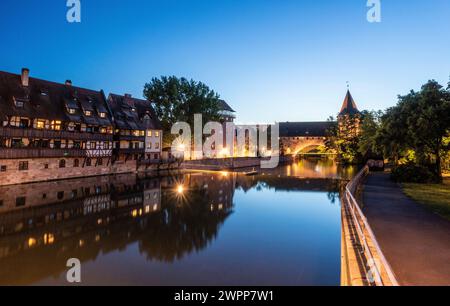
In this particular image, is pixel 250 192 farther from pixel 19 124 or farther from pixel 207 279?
pixel 19 124

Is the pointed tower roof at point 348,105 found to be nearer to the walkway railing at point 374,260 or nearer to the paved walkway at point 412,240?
the paved walkway at point 412,240

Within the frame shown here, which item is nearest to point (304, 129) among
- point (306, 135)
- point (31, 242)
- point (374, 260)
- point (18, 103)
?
point (306, 135)

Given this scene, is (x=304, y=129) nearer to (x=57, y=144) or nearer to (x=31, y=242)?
(x=57, y=144)

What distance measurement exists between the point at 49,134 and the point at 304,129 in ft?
302

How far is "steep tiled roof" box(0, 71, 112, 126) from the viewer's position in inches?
1160

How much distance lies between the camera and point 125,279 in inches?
380

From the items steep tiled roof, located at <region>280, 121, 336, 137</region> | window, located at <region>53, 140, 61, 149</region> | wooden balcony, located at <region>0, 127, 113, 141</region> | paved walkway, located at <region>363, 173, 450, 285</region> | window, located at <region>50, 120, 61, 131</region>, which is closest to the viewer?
paved walkway, located at <region>363, 173, 450, 285</region>

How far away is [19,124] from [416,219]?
34596 millimetres

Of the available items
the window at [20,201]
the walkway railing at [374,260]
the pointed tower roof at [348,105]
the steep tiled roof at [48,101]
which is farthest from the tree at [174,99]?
the pointed tower roof at [348,105]

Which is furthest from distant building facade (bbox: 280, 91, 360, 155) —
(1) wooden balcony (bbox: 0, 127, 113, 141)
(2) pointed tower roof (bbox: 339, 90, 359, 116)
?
(1) wooden balcony (bbox: 0, 127, 113, 141)

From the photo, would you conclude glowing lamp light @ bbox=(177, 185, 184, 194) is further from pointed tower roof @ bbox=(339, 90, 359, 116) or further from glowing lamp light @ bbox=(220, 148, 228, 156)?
pointed tower roof @ bbox=(339, 90, 359, 116)

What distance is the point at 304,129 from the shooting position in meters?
108

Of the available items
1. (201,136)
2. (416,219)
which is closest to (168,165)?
(201,136)

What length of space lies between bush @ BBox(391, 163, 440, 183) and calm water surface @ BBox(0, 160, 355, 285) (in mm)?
7920
